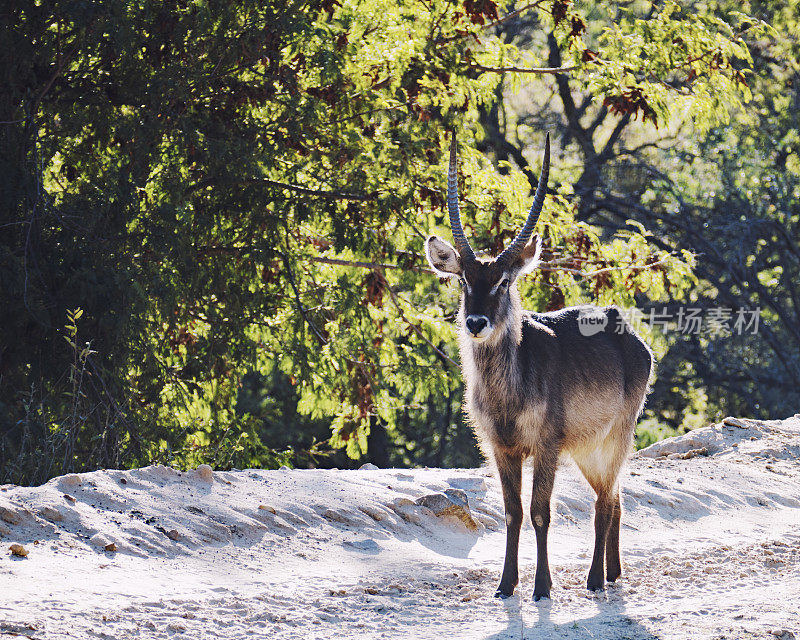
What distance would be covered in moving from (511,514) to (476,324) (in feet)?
4.29

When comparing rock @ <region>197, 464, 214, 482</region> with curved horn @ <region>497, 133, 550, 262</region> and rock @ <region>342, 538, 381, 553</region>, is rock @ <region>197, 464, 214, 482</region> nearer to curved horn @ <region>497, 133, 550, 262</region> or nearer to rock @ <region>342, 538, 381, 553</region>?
rock @ <region>342, 538, 381, 553</region>

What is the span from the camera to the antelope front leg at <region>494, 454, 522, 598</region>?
21.7ft

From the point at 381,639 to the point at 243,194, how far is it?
6.34m

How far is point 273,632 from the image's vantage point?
17.8ft

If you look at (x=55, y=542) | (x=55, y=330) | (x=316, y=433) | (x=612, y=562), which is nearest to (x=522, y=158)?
(x=316, y=433)

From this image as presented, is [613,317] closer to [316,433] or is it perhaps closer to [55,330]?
[55,330]

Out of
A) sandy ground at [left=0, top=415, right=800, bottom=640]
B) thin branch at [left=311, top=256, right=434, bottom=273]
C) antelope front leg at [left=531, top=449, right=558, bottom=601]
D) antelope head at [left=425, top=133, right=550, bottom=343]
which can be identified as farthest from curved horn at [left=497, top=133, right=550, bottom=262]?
thin branch at [left=311, top=256, right=434, bottom=273]

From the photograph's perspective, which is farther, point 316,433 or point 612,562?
point 316,433

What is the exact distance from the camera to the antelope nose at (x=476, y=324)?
6.55 metres

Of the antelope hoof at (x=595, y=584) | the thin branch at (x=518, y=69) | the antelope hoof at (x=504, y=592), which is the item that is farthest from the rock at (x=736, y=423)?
the antelope hoof at (x=504, y=592)

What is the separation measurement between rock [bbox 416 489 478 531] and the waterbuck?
46.2 inches

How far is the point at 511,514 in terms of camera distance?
6812mm

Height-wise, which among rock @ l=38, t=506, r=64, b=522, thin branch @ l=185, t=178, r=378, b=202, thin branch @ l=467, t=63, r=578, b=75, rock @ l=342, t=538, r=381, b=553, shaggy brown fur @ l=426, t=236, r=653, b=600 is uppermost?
thin branch @ l=467, t=63, r=578, b=75

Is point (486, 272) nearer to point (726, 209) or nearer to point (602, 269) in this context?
point (602, 269)
